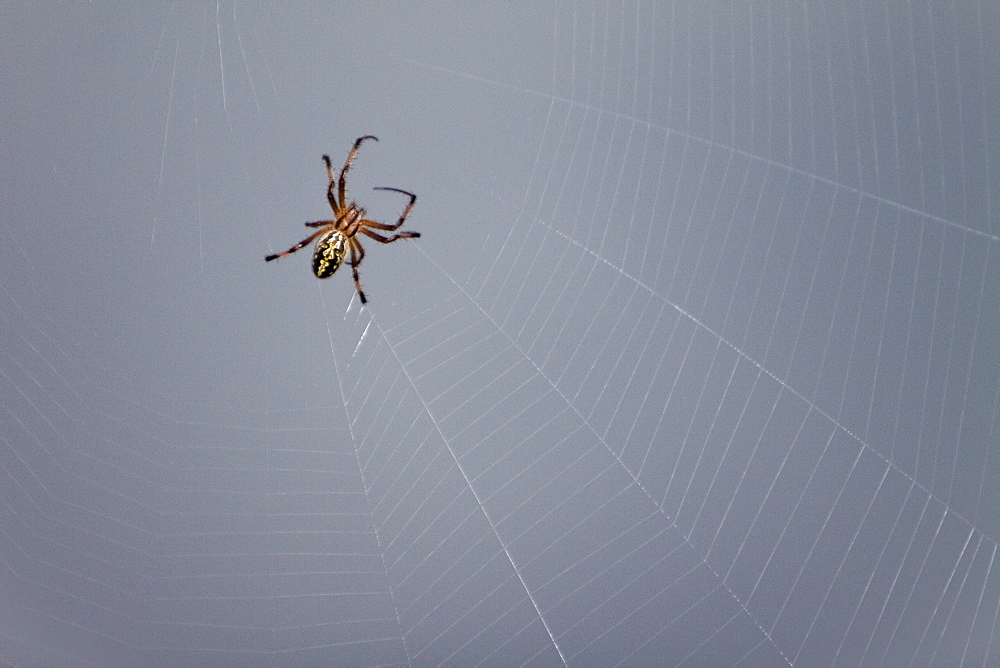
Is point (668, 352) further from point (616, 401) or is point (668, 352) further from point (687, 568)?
point (687, 568)

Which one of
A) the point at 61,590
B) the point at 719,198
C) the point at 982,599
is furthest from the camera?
the point at 982,599

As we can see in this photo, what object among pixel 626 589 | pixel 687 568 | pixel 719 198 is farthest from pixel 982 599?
pixel 719 198

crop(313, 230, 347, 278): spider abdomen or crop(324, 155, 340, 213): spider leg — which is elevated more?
crop(324, 155, 340, 213): spider leg

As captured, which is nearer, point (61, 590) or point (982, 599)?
point (61, 590)

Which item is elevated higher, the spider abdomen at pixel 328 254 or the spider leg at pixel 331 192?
the spider leg at pixel 331 192
